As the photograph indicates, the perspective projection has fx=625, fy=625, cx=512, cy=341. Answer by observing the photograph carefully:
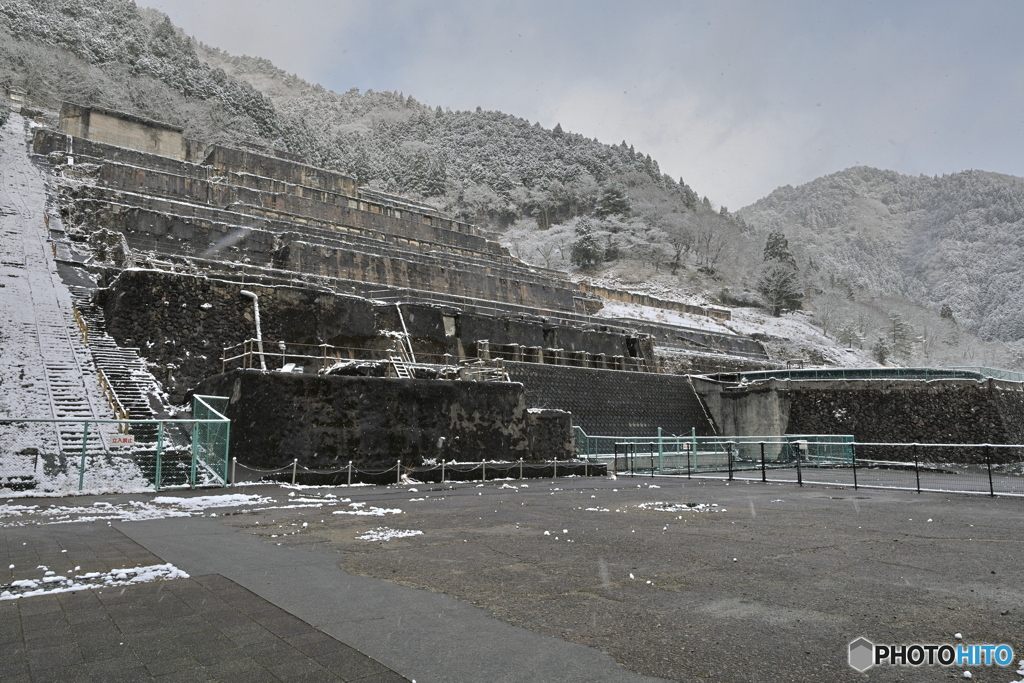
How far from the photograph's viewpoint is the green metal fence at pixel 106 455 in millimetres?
9852

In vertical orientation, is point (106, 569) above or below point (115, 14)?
below

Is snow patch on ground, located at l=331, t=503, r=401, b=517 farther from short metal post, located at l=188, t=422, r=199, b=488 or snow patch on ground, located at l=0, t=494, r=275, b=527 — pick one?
short metal post, located at l=188, t=422, r=199, b=488

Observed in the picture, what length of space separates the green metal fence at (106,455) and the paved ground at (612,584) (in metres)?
3.84

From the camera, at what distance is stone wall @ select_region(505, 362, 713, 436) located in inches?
889

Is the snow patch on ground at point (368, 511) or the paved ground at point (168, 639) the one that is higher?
the paved ground at point (168, 639)

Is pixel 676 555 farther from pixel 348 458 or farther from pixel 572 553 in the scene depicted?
pixel 348 458

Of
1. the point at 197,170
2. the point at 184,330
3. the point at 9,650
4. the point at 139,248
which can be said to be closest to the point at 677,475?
the point at 184,330

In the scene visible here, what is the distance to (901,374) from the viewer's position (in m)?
25.9

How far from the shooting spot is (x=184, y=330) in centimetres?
1661

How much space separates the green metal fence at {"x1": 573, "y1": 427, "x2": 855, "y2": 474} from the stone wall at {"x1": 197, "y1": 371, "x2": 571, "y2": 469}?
3580mm

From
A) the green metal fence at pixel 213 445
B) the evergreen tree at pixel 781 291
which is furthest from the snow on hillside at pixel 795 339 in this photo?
the green metal fence at pixel 213 445

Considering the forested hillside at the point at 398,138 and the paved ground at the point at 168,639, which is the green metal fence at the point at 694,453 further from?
the forested hillside at the point at 398,138

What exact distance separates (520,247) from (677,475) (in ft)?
187

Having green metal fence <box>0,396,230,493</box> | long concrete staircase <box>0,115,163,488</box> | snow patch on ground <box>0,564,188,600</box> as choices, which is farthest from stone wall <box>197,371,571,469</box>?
snow patch on ground <box>0,564,188,600</box>
